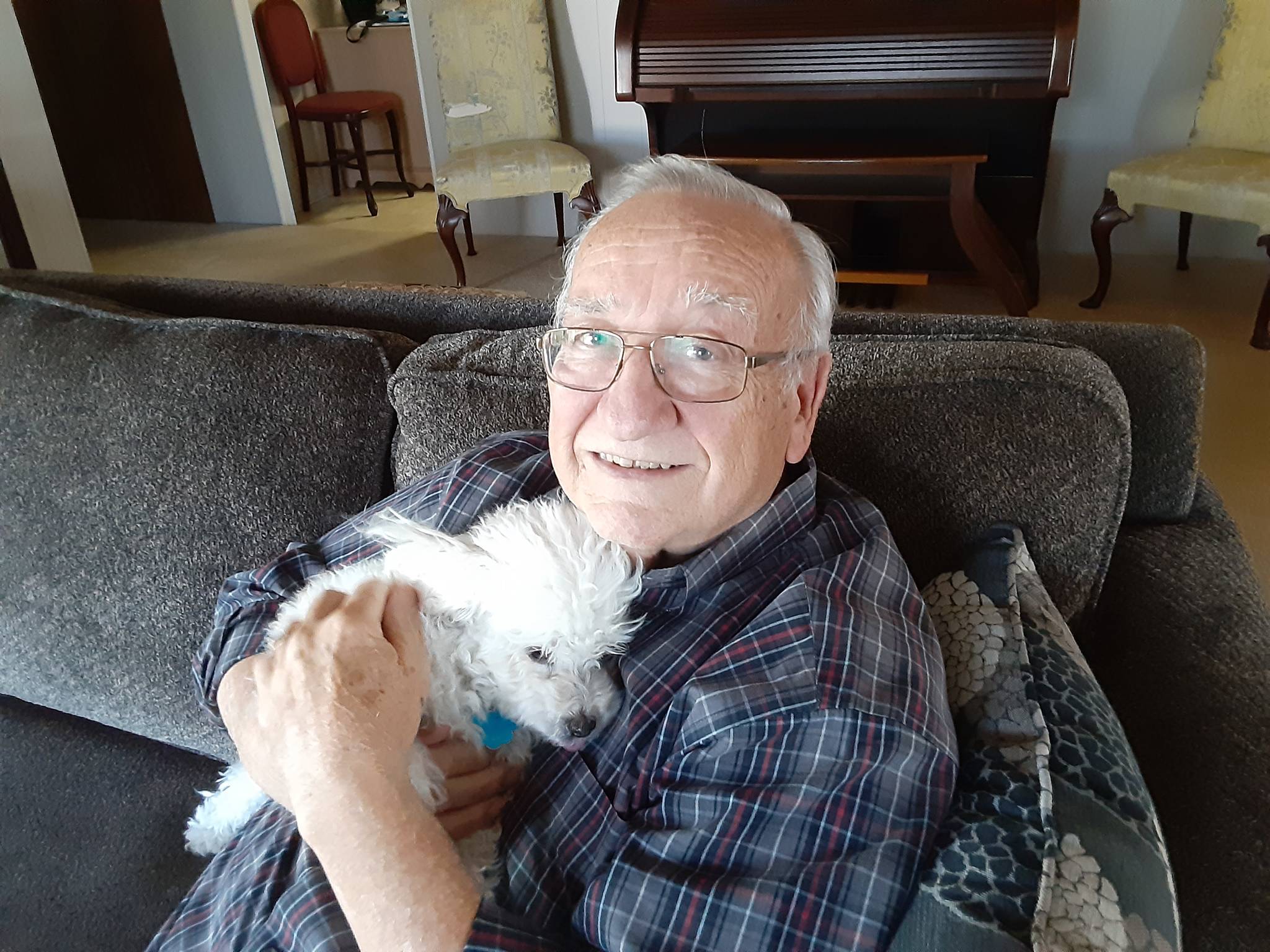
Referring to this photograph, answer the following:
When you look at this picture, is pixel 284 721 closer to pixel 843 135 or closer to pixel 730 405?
pixel 730 405

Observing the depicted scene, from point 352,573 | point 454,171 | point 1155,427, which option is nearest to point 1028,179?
point 454,171

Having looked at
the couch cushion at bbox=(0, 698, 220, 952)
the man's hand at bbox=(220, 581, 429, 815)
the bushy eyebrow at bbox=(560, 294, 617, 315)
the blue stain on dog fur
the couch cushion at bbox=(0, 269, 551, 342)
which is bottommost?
the couch cushion at bbox=(0, 698, 220, 952)

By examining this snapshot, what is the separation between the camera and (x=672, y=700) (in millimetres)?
922

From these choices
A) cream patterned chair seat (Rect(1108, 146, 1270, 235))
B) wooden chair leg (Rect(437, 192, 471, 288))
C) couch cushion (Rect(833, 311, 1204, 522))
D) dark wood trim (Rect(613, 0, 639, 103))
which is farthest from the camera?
wooden chair leg (Rect(437, 192, 471, 288))

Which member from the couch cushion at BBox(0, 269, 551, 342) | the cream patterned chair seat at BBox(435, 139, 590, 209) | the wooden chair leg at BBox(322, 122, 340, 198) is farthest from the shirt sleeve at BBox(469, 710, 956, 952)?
the wooden chair leg at BBox(322, 122, 340, 198)

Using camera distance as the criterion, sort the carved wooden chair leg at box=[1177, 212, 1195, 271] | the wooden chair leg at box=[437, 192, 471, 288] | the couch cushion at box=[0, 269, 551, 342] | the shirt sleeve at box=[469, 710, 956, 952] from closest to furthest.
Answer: the shirt sleeve at box=[469, 710, 956, 952], the couch cushion at box=[0, 269, 551, 342], the carved wooden chair leg at box=[1177, 212, 1195, 271], the wooden chair leg at box=[437, 192, 471, 288]

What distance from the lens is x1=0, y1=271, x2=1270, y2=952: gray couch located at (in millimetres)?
1091

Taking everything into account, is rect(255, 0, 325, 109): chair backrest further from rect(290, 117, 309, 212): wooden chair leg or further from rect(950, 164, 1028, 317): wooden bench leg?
rect(950, 164, 1028, 317): wooden bench leg

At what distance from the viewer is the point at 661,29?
11.9 feet

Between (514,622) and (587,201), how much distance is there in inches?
137

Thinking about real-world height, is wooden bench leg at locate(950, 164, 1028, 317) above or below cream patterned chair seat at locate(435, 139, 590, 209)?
below

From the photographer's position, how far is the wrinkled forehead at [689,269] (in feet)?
3.01

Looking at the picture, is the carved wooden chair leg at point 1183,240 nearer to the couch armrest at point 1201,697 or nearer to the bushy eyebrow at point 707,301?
the couch armrest at point 1201,697

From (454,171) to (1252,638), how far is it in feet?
12.3
